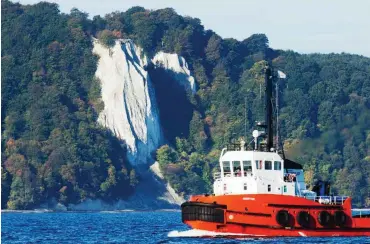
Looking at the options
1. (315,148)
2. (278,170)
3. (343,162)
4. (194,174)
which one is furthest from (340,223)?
(194,174)

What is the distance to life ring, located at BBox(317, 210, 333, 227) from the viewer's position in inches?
2936

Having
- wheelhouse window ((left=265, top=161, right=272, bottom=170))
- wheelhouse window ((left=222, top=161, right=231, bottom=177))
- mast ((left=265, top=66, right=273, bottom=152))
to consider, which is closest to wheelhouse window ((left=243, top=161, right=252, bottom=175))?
wheelhouse window ((left=265, top=161, right=272, bottom=170))

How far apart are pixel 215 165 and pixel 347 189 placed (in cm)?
2271

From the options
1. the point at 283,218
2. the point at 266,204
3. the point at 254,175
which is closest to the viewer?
the point at 266,204

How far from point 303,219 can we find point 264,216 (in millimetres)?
2451

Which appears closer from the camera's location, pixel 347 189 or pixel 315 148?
pixel 315 148

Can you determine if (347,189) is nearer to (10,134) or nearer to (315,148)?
(10,134)

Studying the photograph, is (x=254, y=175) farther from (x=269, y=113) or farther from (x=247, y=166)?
(x=269, y=113)

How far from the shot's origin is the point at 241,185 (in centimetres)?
7444

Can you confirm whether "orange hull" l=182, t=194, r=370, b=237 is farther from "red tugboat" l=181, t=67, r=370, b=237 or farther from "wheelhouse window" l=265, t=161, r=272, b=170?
"wheelhouse window" l=265, t=161, r=272, b=170

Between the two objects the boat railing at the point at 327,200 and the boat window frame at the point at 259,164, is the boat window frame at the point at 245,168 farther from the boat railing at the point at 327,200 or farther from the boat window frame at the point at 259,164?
the boat railing at the point at 327,200

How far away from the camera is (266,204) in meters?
72.8

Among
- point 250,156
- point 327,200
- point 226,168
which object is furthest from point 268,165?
point 327,200

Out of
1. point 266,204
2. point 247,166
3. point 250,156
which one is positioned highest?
point 250,156
